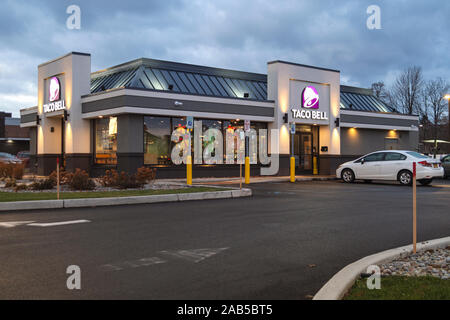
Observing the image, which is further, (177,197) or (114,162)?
(114,162)

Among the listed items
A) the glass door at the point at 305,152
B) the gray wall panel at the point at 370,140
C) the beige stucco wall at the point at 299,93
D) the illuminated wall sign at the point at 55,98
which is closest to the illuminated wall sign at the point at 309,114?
the beige stucco wall at the point at 299,93

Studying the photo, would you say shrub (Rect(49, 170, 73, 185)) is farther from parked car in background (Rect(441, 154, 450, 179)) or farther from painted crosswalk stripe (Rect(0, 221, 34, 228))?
parked car in background (Rect(441, 154, 450, 179))

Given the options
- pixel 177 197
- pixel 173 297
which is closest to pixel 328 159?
pixel 177 197

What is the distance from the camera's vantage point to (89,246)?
6.77 metres

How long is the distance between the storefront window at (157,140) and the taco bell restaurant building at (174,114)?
0.05m

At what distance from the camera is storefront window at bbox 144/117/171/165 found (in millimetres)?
22641

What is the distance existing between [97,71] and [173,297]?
→ 27511 millimetres

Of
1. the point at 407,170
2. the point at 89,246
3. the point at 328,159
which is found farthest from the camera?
the point at 328,159

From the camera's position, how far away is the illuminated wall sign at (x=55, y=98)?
25.1 meters

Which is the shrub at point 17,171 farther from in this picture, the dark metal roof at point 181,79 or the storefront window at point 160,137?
the dark metal roof at point 181,79

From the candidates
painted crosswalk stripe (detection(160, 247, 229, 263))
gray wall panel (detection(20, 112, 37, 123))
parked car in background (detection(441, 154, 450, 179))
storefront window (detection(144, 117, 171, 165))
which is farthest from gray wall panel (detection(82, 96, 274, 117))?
painted crosswalk stripe (detection(160, 247, 229, 263))

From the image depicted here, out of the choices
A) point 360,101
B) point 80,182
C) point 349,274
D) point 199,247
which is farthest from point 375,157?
point 349,274

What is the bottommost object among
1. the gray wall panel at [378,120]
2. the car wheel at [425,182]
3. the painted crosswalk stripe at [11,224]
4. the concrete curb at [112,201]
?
the painted crosswalk stripe at [11,224]

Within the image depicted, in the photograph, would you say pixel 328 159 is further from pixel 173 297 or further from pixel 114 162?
pixel 173 297
